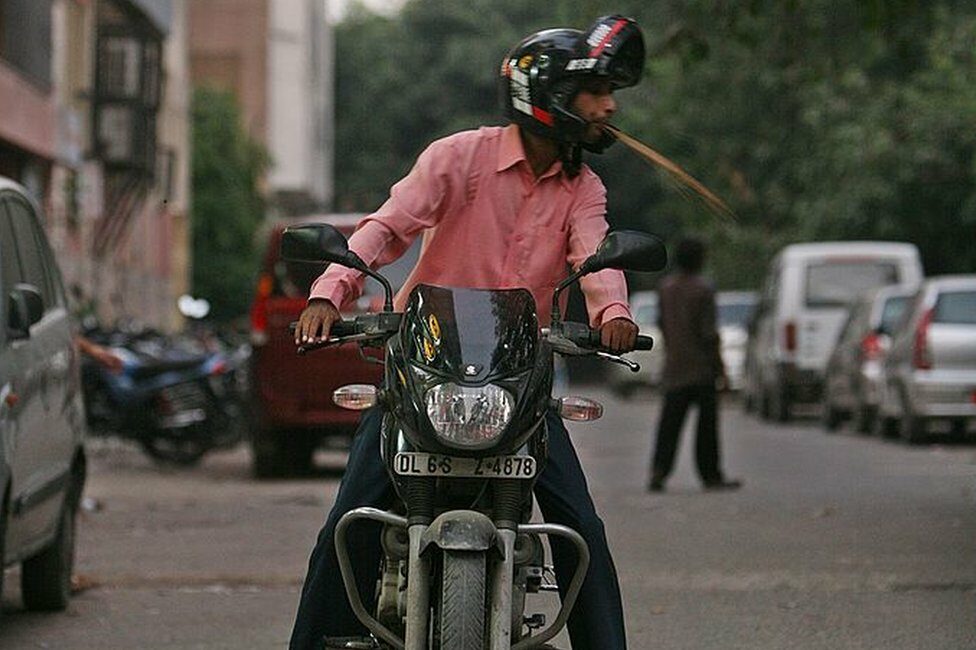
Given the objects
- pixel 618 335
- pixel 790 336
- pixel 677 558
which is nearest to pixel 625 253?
pixel 618 335

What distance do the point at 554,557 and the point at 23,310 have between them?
11.1ft

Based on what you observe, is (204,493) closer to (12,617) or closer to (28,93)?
(12,617)

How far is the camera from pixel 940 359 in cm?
2181

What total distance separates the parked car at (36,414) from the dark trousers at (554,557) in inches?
100.0

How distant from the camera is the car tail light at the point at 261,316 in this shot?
56.6 feet

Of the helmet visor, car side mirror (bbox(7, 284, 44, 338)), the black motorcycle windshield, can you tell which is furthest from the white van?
the black motorcycle windshield

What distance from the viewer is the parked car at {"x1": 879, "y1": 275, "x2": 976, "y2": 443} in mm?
21688

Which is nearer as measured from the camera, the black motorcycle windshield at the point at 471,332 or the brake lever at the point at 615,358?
the black motorcycle windshield at the point at 471,332

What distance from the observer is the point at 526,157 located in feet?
19.9

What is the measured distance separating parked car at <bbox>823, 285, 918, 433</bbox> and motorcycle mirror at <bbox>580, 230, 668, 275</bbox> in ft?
59.2

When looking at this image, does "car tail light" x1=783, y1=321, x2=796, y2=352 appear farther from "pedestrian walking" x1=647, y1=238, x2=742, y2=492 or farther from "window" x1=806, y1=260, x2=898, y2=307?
"pedestrian walking" x1=647, y1=238, x2=742, y2=492

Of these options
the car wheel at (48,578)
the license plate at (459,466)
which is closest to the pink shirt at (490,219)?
the license plate at (459,466)

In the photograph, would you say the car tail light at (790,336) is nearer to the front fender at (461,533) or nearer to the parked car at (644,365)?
the parked car at (644,365)

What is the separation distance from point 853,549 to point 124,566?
3.50 m
